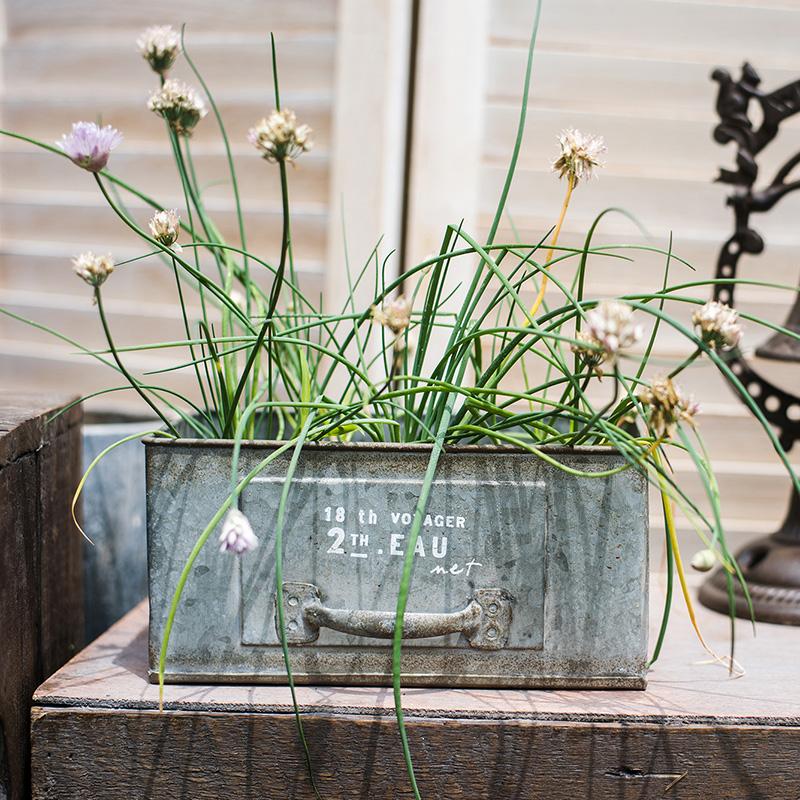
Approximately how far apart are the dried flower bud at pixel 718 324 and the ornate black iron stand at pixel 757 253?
18.1 inches

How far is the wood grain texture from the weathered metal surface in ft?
0.51

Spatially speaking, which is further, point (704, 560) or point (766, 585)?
point (766, 585)

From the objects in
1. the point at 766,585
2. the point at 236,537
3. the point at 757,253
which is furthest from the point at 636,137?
the point at 236,537

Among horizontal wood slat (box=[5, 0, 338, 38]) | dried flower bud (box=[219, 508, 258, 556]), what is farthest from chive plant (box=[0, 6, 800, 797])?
horizontal wood slat (box=[5, 0, 338, 38])

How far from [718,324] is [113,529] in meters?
0.82

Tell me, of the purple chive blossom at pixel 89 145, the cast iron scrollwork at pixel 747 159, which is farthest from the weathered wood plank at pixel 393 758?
the cast iron scrollwork at pixel 747 159

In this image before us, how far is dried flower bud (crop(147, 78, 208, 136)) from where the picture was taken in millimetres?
758

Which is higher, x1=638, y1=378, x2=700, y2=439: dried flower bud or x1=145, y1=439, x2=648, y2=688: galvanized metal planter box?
x1=638, y1=378, x2=700, y2=439: dried flower bud

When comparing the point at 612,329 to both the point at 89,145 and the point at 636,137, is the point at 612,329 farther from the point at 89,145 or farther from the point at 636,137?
the point at 636,137

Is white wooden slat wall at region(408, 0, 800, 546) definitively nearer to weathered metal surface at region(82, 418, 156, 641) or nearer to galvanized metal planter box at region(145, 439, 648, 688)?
weathered metal surface at region(82, 418, 156, 641)

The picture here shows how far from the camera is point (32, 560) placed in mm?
831

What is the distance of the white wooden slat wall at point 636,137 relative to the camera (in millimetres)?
1358

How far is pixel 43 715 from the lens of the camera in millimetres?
717

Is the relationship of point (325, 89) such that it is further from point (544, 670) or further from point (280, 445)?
point (544, 670)
